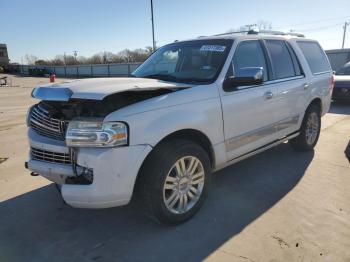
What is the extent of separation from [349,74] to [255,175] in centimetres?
918

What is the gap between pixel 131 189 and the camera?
3.08 metres

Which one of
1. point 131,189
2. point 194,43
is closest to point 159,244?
point 131,189

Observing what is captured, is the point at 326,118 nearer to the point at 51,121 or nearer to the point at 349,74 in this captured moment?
the point at 349,74

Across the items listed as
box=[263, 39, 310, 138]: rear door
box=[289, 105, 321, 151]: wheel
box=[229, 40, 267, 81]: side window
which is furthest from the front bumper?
box=[289, 105, 321, 151]: wheel

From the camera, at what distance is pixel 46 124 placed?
343 cm

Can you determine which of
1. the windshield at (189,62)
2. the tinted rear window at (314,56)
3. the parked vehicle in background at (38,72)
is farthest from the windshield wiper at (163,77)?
the parked vehicle in background at (38,72)

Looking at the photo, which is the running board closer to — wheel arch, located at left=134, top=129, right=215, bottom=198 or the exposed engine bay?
wheel arch, located at left=134, top=129, right=215, bottom=198

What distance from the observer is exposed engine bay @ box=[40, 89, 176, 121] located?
10.2 feet

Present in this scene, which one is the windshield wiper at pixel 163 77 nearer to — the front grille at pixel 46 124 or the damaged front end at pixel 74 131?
the damaged front end at pixel 74 131

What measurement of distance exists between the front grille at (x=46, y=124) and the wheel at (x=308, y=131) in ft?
12.9

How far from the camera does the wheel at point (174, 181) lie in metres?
3.18

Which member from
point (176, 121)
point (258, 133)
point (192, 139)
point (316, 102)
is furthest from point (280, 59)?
point (176, 121)

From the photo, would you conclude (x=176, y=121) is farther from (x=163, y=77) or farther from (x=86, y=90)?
(x=163, y=77)

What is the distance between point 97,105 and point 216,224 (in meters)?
1.68
